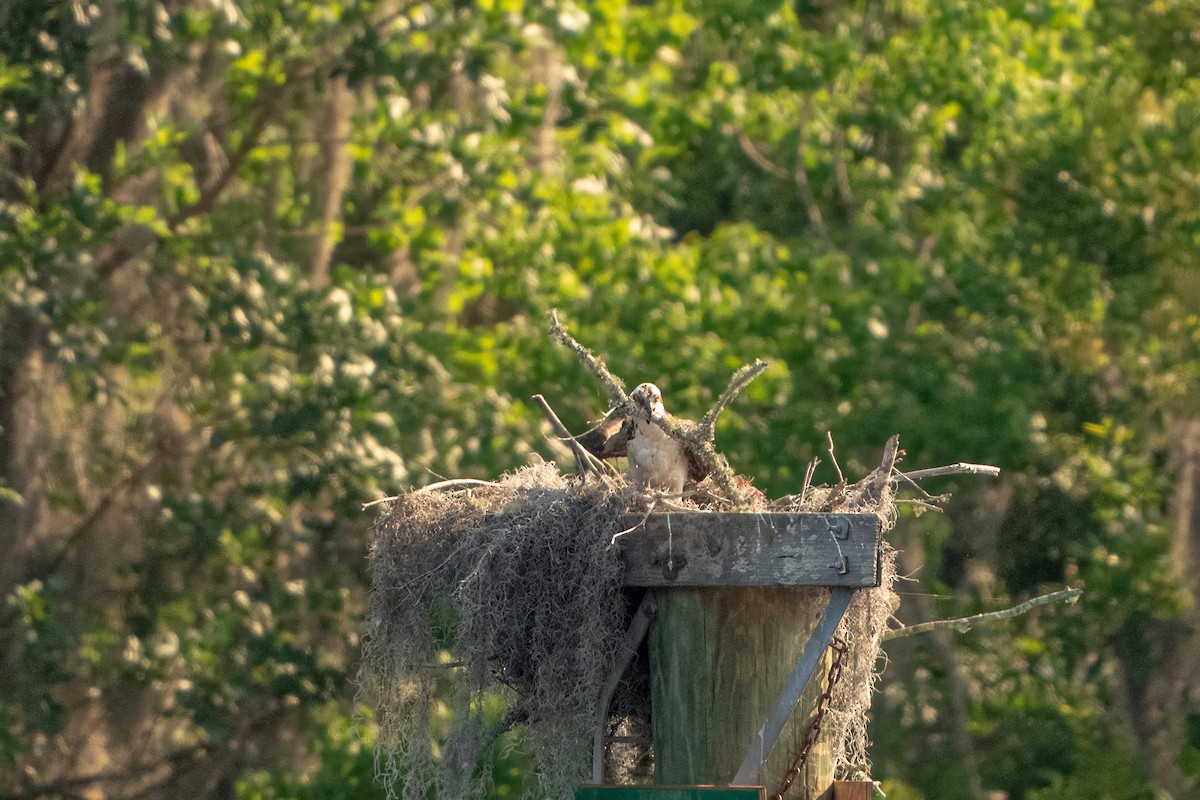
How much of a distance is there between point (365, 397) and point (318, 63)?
2.46 meters

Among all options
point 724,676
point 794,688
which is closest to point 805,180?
point 724,676

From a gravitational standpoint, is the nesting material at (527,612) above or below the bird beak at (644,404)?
below

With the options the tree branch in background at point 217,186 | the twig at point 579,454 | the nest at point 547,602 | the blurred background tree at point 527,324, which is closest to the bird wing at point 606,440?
the nest at point 547,602

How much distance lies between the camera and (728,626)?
4.34 metres

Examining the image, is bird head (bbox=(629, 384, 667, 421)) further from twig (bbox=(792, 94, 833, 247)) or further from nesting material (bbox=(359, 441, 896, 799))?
twig (bbox=(792, 94, 833, 247))

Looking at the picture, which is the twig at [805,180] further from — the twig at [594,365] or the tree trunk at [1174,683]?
the twig at [594,365]

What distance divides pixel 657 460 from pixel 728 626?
0.64 meters

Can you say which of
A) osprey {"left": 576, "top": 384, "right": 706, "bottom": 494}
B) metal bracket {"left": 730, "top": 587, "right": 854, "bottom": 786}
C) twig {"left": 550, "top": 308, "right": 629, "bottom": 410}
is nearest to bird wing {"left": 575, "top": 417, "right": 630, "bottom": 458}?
osprey {"left": 576, "top": 384, "right": 706, "bottom": 494}

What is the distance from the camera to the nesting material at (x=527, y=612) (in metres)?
4.43

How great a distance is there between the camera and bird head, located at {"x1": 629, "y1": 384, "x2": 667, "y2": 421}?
4.79 meters

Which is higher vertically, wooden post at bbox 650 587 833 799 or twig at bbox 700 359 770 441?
twig at bbox 700 359 770 441

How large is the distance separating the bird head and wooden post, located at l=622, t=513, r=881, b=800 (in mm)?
501

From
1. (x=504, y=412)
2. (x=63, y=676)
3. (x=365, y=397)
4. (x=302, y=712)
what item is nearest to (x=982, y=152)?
(x=504, y=412)

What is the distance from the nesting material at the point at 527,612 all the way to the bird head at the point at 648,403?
0.29 meters
